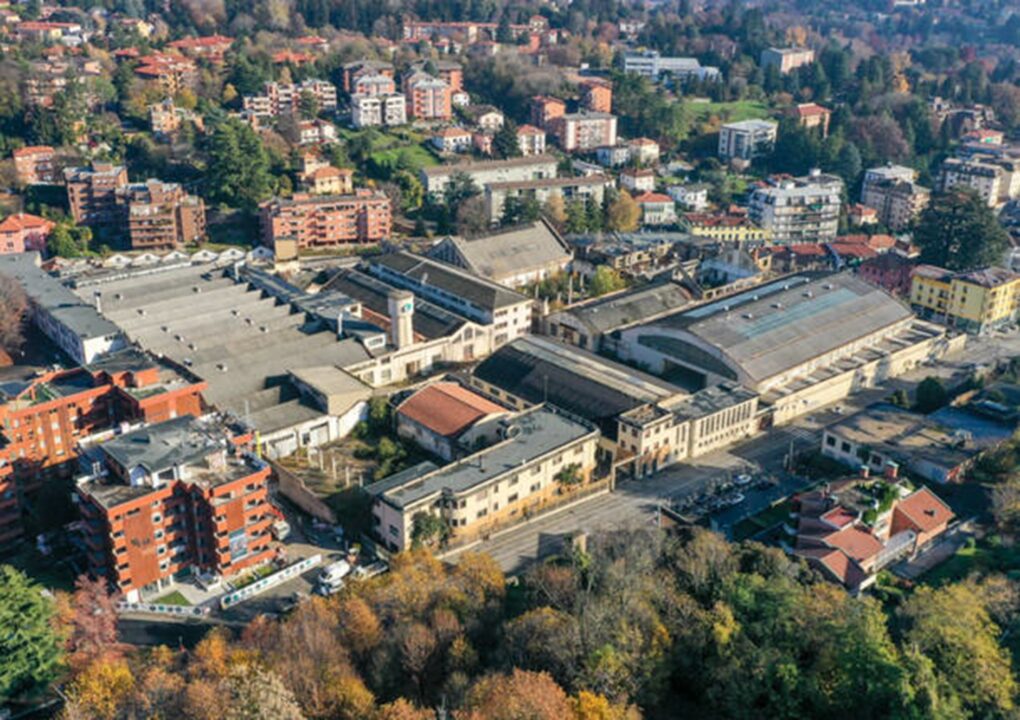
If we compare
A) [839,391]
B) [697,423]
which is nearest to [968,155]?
[839,391]

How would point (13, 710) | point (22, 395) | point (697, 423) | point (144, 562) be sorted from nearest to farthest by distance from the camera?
point (13, 710)
point (144, 562)
point (22, 395)
point (697, 423)

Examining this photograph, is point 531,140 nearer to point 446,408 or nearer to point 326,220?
point 326,220

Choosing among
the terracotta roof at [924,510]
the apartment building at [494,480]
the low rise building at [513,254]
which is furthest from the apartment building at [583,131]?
the terracotta roof at [924,510]

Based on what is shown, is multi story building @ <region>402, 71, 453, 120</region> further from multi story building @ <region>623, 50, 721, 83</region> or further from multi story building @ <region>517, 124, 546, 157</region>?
multi story building @ <region>623, 50, 721, 83</region>

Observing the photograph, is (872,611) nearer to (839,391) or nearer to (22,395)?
(839,391)

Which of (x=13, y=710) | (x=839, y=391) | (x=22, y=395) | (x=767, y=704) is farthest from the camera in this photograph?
(x=839, y=391)

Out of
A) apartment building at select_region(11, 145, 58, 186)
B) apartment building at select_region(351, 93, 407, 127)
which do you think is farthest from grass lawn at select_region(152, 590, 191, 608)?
apartment building at select_region(351, 93, 407, 127)

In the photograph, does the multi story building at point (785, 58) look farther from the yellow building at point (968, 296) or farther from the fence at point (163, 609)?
the fence at point (163, 609)
